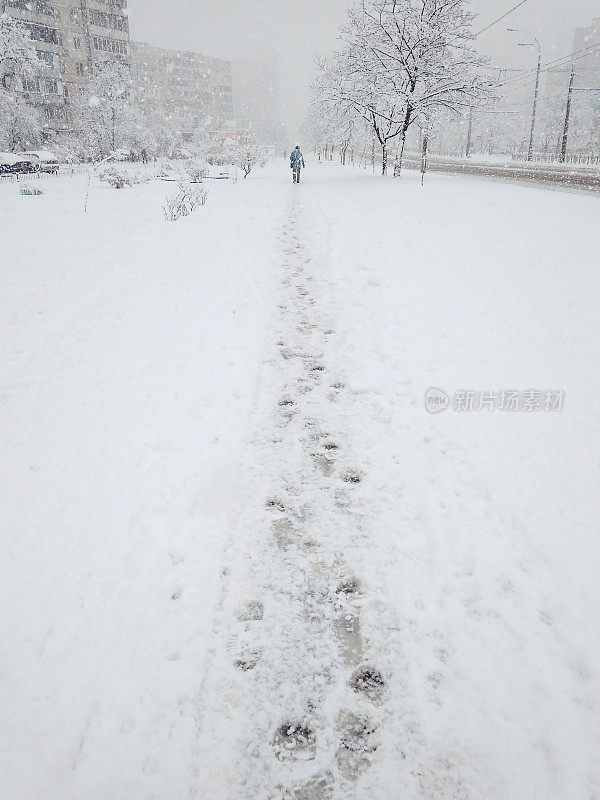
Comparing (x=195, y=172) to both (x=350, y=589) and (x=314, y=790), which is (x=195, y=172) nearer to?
(x=350, y=589)

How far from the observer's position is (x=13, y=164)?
29000 mm

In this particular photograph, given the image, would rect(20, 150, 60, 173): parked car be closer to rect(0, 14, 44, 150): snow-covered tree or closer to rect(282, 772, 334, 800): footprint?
rect(0, 14, 44, 150): snow-covered tree

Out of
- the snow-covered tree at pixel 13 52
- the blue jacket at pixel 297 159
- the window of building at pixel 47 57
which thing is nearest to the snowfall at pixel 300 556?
the blue jacket at pixel 297 159

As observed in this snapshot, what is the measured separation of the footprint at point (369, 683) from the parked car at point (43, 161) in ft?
125

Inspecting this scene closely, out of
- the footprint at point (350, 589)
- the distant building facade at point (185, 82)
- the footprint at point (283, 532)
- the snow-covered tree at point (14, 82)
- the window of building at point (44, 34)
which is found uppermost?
the distant building facade at point (185, 82)

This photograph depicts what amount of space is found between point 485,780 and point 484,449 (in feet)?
7.11

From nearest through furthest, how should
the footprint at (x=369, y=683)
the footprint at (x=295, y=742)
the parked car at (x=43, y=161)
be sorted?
1. the footprint at (x=295, y=742)
2. the footprint at (x=369, y=683)
3. the parked car at (x=43, y=161)

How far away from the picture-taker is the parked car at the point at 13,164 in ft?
93.1

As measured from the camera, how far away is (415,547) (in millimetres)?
2508

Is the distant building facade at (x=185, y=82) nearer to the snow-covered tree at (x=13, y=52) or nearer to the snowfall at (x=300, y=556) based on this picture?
the snow-covered tree at (x=13, y=52)

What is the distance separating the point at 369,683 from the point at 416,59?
81.8ft

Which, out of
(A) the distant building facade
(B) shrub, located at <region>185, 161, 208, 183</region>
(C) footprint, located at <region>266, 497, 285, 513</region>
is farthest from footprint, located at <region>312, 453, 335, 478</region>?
(A) the distant building facade

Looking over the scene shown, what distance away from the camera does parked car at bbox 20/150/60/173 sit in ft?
102

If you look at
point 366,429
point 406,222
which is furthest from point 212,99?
point 366,429
